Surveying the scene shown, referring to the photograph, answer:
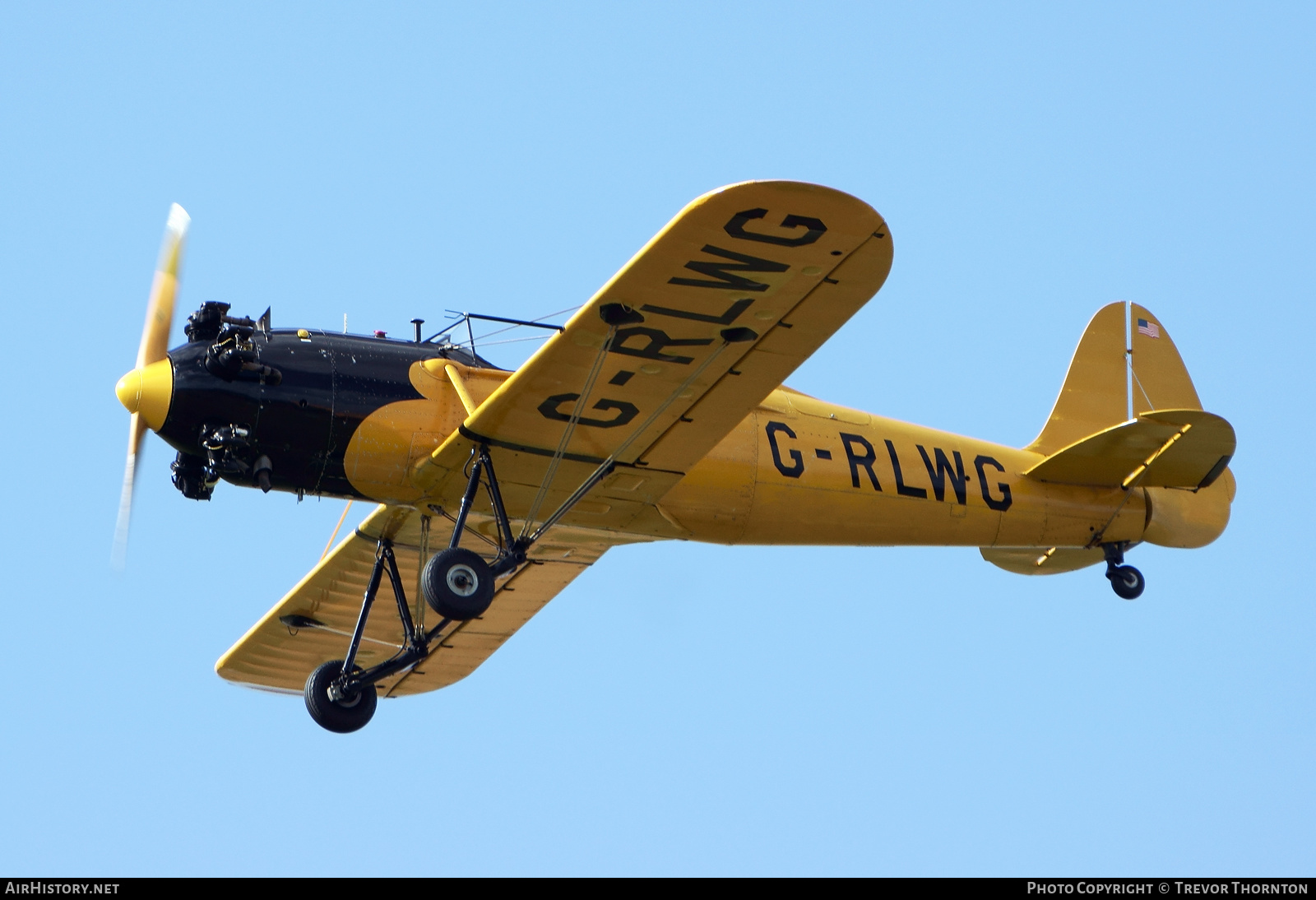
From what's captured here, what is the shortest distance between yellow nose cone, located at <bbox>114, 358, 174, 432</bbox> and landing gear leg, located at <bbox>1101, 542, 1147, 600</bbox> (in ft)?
26.1

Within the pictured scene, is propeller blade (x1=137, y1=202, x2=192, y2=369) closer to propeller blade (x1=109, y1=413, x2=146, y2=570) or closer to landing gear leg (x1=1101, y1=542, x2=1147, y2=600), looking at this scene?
propeller blade (x1=109, y1=413, x2=146, y2=570)

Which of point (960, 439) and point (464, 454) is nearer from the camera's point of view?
point (464, 454)

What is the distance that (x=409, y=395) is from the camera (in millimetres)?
12164

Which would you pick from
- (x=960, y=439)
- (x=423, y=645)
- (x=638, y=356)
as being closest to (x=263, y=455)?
(x=423, y=645)

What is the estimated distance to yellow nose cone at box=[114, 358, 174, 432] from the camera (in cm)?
1153

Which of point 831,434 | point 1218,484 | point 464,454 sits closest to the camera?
point 464,454

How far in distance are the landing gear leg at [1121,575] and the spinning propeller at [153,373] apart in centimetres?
798

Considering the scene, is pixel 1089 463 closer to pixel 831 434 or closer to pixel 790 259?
pixel 831 434

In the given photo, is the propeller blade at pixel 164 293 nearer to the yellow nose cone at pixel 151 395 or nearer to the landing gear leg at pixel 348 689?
the yellow nose cone at pixel 151 395

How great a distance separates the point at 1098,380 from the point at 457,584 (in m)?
7.25

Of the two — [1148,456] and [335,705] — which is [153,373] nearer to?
[335,705]

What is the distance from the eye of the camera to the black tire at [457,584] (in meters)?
11.5

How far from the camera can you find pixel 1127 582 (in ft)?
48.3
